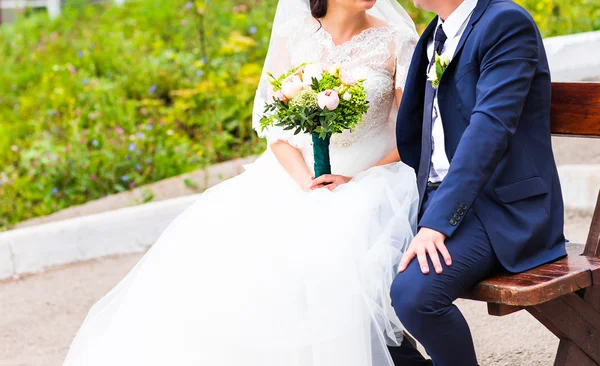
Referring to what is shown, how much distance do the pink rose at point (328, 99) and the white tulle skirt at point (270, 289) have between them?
0.35 meters

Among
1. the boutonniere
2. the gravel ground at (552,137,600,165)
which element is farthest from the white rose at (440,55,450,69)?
the gravel ground at (552,137,600,165)

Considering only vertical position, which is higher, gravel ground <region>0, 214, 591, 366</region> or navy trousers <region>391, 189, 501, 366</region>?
navy trousers <region>391, 189, 501, 366</region>

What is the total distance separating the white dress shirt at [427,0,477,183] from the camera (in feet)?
8.86

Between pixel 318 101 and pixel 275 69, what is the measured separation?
760mm

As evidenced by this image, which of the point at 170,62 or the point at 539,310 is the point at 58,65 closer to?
the point at 170,62

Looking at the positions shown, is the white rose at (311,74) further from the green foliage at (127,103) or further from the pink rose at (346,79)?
the green foliage at (127,103)

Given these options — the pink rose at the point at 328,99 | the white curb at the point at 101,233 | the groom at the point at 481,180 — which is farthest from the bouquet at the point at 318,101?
the white curb at the point at 101,233

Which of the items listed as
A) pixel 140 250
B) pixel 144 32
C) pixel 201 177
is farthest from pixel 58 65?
pixel 140 250

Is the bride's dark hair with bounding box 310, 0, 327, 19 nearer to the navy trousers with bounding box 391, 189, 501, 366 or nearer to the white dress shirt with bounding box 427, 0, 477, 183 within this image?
the white dress shirt with bounding box 427, 0, 477, 183

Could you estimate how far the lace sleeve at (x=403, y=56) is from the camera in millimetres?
3357

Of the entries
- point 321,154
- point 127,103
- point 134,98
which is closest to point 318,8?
point 321,154

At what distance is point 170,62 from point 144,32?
51.9 inches

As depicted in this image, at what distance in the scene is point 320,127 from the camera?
116 inches

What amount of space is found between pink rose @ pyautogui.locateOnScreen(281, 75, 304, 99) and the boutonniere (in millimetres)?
523
